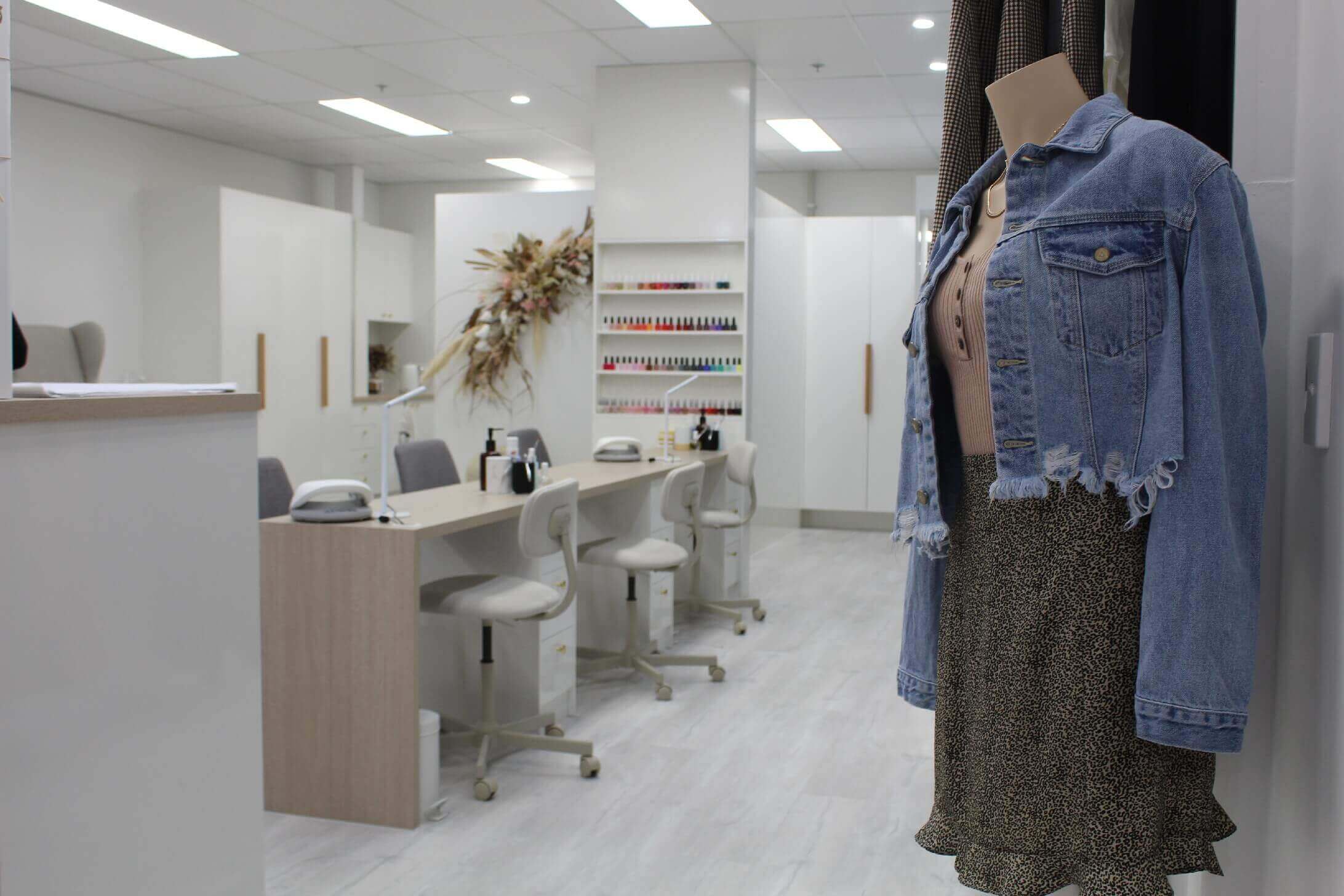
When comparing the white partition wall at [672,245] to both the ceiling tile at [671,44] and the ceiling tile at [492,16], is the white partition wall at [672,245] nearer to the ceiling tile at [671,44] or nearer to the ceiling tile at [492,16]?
the ceiling tile at [671,44]

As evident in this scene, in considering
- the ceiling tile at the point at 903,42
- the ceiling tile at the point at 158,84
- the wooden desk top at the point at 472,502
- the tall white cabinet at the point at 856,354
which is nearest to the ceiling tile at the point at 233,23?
the ceiling tile at the point at 158,84

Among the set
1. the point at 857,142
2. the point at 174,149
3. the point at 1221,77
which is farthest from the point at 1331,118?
the point at 174,149

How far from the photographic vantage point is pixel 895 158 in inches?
372

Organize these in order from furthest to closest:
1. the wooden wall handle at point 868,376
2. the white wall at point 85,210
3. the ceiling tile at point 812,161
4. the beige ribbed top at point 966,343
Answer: the ceiling tile at point 812,161 → the wooden wall handle at point 868,376 → the white wall at point 85,210 → the beige ribbed top at point 966,343

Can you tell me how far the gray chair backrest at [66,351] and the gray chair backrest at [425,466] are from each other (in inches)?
129

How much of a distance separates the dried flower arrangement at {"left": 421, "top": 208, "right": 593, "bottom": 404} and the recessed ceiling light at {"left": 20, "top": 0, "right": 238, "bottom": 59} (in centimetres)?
192

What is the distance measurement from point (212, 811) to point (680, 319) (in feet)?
15.8

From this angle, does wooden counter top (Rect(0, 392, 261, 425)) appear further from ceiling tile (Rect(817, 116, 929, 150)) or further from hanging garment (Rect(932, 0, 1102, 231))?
ceiling tile (Rect(817, 116, 929, 150))

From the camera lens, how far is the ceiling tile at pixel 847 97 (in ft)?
22.8

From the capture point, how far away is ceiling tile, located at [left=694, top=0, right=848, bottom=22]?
5320mm

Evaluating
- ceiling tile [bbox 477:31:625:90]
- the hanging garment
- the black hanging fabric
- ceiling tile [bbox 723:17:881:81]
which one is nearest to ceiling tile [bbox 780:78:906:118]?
ceiling tile [bbox 723:17:881:81]

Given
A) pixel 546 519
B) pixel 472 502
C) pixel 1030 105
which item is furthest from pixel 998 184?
pixel 472 502

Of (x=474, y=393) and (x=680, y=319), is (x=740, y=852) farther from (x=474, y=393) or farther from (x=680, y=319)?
(x=474, y=393)

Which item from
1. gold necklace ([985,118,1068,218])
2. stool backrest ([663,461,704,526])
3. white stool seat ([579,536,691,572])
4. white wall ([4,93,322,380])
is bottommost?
white stool seat ([579,536,691,572])
